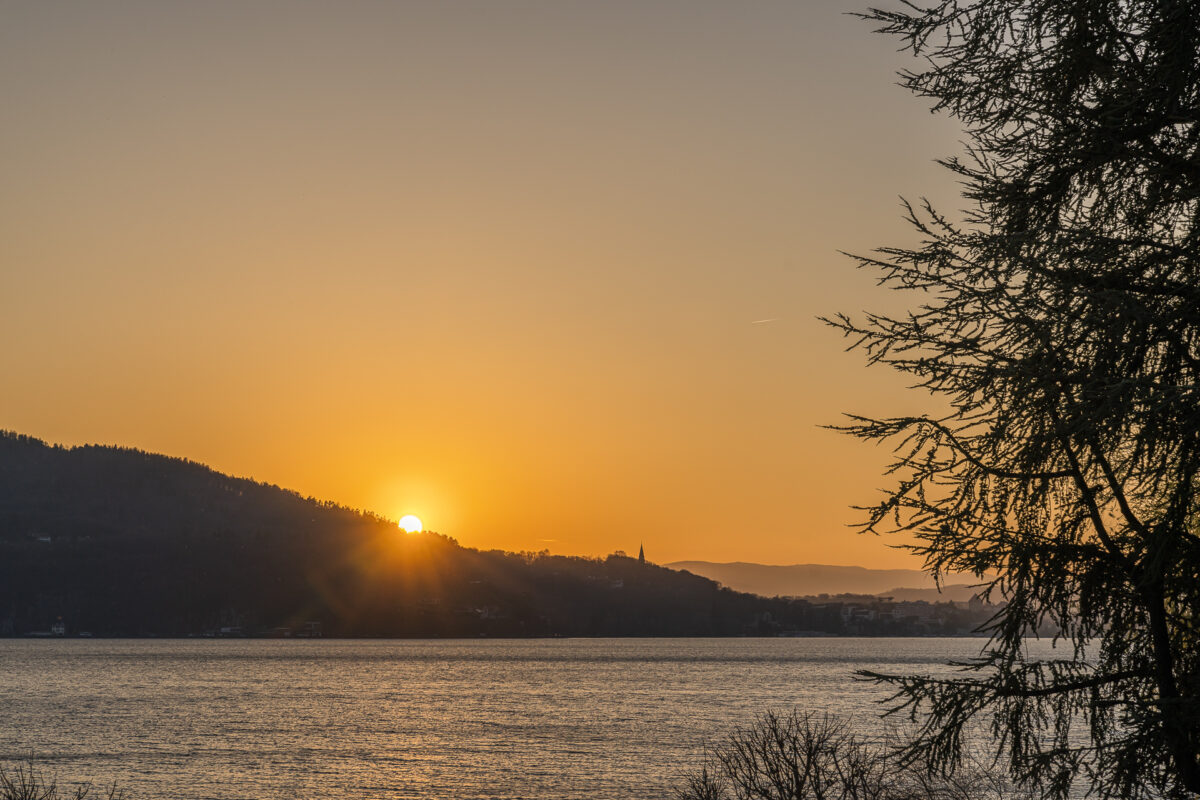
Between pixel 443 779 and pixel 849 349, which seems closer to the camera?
pixel 849 349

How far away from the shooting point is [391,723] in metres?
74.9

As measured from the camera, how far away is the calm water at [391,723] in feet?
154

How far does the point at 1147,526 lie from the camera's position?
8367 millimetres

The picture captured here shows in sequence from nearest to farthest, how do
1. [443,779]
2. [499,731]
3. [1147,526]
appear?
[1147,526], [443,779], [499,731]

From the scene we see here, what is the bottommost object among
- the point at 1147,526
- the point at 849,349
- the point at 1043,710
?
the point at 1043,710

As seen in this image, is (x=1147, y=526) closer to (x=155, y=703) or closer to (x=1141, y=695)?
(x=1141, y=695)

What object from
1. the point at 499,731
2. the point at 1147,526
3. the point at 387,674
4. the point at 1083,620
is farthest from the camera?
the point at 387,674

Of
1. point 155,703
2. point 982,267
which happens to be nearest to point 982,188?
point 982,267

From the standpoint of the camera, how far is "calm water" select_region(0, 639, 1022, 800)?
46.8 meters

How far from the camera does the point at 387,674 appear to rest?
133125mm

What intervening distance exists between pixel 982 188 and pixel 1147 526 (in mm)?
2960

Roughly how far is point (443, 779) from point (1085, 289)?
146ft

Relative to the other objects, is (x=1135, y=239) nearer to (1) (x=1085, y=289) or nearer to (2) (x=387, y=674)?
(1) (x=1085, y=289)

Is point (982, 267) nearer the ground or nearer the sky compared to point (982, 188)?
nearer the ground
